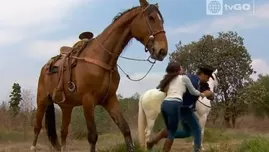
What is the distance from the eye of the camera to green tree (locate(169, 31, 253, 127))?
2734 cm

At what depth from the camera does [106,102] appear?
21.4 feet

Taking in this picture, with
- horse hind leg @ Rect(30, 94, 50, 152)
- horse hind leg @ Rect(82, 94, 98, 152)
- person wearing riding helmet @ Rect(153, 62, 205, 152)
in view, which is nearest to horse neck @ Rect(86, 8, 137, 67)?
horse hind leg @ Rect(82, 94, 98, 152)

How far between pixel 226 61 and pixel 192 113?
68.6 feet

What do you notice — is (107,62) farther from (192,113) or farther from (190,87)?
(192,113)

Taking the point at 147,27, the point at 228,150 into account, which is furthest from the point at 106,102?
the point at 228,150

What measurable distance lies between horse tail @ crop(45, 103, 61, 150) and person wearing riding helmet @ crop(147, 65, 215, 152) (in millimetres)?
1972

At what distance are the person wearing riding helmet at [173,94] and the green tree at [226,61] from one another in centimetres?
2005

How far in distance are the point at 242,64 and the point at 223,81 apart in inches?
68.9

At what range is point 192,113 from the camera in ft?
24.5

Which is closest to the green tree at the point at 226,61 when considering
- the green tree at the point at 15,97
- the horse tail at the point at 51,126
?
the green tree at the point at 15,97

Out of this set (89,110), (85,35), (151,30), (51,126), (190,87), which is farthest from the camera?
(51,126)

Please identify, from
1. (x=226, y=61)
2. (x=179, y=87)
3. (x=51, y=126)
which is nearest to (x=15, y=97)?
(x=226, y=61)

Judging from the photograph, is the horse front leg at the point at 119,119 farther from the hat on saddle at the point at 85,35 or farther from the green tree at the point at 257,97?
the green tree at the point at 257,97

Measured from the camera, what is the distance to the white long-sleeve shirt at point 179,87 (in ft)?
22.8
